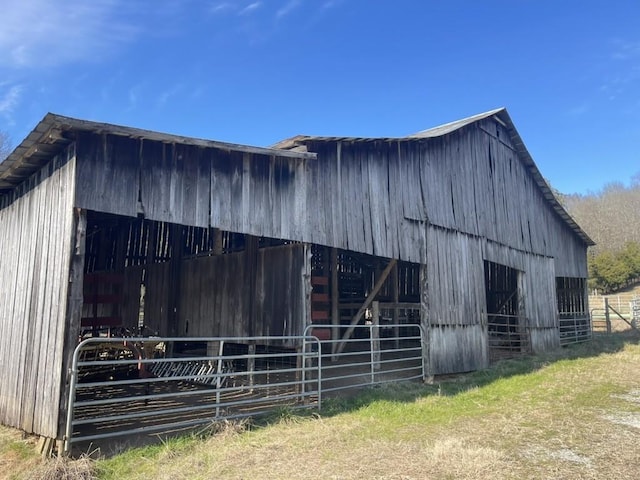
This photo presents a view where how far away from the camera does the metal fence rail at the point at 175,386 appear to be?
6871 millimetres

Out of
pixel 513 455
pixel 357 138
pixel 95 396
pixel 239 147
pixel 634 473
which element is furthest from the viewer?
pixel 357 138

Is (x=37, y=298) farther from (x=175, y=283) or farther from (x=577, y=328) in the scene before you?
(x=577, y=328)

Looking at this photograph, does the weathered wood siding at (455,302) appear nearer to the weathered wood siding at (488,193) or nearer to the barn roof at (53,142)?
the weathered wood siding at (488,193)

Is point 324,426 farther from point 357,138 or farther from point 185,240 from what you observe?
point 185,240

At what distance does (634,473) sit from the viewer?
6008 millimetres

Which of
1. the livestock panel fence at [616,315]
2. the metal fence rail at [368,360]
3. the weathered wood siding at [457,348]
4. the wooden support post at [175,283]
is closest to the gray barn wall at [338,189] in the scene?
the metal fence rail at [368,360]

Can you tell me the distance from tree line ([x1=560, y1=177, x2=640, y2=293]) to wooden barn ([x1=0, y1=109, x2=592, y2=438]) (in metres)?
33.7

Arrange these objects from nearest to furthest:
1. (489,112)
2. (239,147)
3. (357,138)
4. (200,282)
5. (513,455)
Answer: (513,455) < (239,147) < (357,138) < (200,282) < (489,112)

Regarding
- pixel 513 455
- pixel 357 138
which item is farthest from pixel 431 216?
pixel 513 455

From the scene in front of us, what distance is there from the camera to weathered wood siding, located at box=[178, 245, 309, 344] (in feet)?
33.9

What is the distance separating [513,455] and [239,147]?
6.33 m

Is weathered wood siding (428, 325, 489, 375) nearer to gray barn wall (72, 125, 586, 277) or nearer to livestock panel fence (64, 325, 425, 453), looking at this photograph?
livestock panel fence (64, 325, 425, 453)

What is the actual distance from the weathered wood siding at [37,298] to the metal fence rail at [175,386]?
1.75 feet

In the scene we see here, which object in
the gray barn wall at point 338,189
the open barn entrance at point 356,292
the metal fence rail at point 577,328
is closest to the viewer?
the gray barn wall at point 338,189
